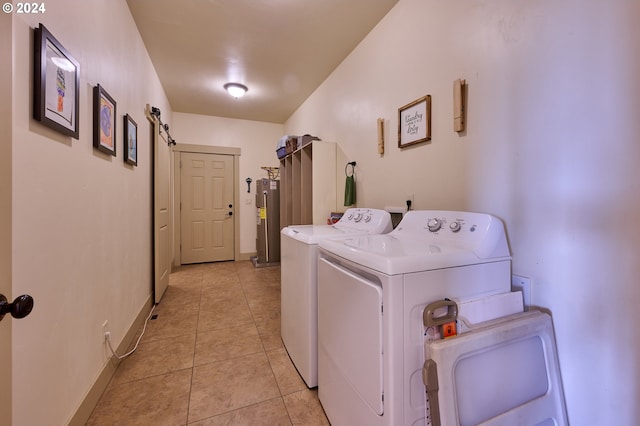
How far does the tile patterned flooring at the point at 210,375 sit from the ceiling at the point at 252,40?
2.63 m

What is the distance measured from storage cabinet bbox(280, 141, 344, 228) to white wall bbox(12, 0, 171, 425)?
5.37ft

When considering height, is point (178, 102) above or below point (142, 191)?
above

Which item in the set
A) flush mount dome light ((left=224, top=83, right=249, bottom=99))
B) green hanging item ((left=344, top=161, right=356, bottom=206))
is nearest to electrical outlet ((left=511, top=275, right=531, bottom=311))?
green hanging item ((left=344, top=161, right=356, bottom=206))

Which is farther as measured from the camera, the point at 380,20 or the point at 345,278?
the point at 380,20

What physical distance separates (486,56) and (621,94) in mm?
613

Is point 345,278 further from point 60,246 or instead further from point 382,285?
point 60,246

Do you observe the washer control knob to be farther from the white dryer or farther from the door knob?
the door knob

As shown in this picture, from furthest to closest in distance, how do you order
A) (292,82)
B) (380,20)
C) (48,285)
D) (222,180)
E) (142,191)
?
(222,180), (292,82), (142,191), (380,20), (48,285)

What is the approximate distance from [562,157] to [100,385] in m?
2.53

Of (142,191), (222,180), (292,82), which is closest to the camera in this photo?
(142,191)

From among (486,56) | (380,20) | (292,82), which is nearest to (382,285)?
(486,56)

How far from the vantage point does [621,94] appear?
886 mm

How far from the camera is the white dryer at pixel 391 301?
885 millimetres

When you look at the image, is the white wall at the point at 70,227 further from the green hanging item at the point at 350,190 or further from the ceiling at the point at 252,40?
the green hanging item at the point at 350,190
